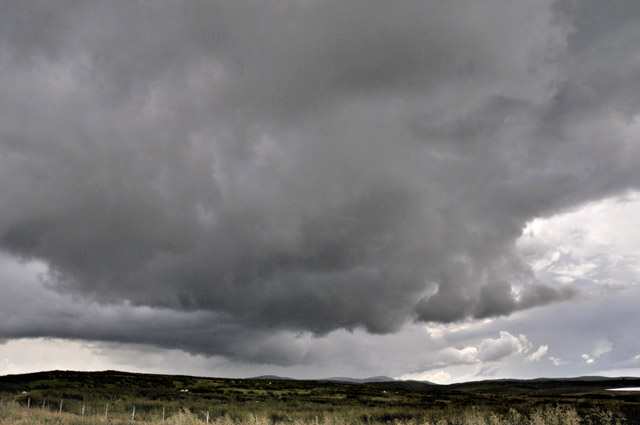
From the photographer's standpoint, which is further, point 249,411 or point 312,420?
point 249,411

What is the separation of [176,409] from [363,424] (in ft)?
60.2

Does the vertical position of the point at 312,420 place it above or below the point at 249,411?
above

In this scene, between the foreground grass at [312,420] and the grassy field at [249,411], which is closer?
the foreground grass at [312,420]

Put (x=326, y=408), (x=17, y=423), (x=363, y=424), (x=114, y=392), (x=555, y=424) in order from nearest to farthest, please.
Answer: (x=17, y=423) < (x=555, y=424) < (x=363, y=424) < (x=326, y=408) < (x=114, y=392)

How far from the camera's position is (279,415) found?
35.7 meters

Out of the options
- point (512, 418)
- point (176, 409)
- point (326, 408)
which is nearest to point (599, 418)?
point (512, 418)

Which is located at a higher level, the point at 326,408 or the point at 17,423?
the point at 17,423

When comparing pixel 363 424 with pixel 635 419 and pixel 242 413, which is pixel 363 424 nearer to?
pixel 242 413

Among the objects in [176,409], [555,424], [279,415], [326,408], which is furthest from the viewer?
[326,408]

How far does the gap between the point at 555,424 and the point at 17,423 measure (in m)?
29.5

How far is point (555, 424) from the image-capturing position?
26.0 meters

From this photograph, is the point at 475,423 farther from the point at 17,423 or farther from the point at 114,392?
the point at 114,392

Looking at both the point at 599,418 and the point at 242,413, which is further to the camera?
the point at 242,413

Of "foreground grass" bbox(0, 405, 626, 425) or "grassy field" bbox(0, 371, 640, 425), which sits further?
"grassy field" bbox(0, 371, 640, 425)
